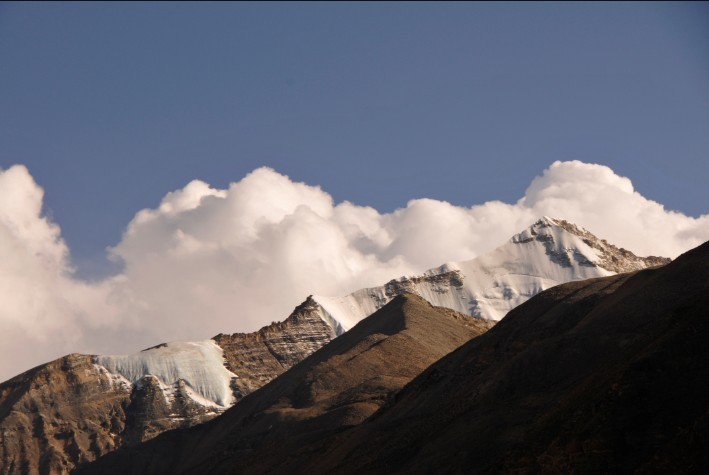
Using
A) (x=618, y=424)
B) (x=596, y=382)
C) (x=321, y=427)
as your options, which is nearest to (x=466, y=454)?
(x=596, y=382)

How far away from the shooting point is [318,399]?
450 ft

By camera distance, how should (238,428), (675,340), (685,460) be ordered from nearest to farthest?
(685,460), (675,340), (238,428)

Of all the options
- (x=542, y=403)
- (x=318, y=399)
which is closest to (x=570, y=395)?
(x=542, y=403)

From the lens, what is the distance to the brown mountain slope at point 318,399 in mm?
119875

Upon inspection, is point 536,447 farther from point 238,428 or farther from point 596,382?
point 238,428

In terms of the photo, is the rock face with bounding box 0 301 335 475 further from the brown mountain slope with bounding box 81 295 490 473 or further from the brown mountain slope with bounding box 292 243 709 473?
the brown mountain slope with bounding box 292 243 709 473

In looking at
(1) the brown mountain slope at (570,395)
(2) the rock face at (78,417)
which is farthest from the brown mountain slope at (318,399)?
(2) the rock face at (78,417)

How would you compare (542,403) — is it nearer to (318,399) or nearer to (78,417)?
(318,399)

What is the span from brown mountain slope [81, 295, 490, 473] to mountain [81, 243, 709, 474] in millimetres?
447

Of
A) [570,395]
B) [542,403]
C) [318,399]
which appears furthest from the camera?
[318,399]

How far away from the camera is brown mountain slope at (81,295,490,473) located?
119875 mm

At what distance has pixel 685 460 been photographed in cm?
4878

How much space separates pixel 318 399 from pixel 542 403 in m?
65.6

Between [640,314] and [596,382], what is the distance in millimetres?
19831
